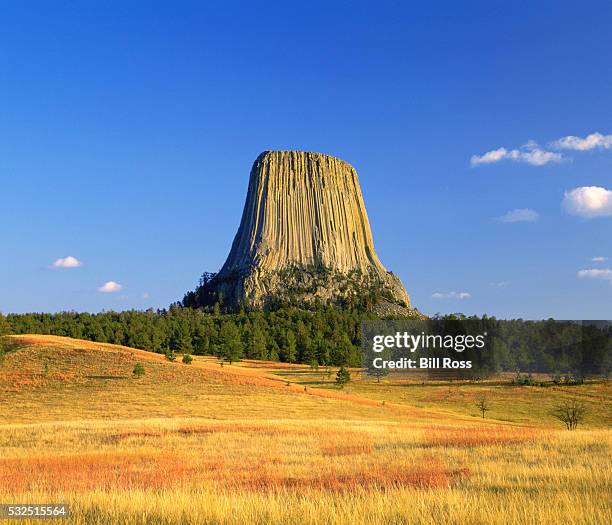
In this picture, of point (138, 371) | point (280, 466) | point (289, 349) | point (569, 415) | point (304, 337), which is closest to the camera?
point (280, 466)

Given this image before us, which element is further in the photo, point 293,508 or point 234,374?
point 234,374

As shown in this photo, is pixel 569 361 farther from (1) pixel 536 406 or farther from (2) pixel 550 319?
(1) pixel 536 406

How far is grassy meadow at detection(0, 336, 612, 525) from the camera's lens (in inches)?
359

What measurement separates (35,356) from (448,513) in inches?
2848

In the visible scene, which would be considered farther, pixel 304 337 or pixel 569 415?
pixel 304 337

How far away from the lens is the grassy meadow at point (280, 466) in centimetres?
911

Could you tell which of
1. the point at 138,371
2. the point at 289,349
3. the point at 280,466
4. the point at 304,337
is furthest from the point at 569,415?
the point at 304,337

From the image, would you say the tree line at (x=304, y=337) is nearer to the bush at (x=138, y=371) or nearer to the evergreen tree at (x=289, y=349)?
the evergreen tree at (x=289, y=349)

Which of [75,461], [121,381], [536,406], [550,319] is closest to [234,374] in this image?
[121,381]

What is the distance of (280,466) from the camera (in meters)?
17.6

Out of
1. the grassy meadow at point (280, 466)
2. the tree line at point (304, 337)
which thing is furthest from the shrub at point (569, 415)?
the tree line at point (304, 337)

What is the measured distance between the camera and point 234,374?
70062mm

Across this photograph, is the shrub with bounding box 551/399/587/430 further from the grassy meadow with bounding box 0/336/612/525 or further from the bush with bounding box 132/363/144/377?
the bush with bounding box 132/363/144/377

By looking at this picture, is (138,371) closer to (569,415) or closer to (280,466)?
(569,415)
